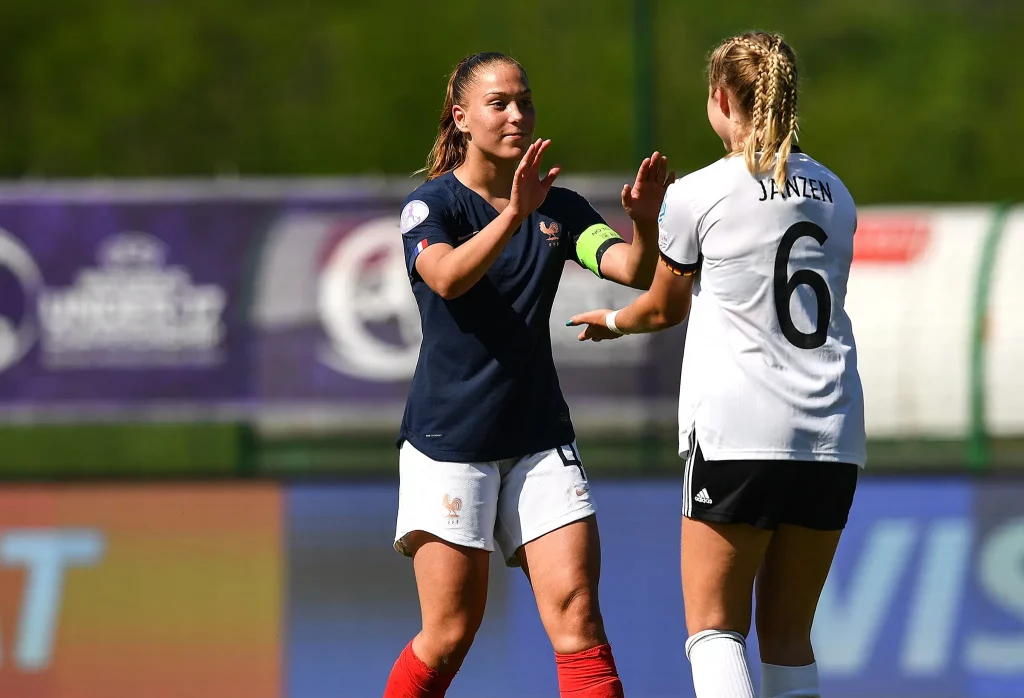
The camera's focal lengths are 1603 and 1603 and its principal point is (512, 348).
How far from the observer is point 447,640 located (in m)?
4.14

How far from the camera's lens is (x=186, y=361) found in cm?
964

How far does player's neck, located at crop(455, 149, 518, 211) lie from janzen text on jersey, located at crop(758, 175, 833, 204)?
801mm

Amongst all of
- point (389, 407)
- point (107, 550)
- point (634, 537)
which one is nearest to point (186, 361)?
point (389, 407)

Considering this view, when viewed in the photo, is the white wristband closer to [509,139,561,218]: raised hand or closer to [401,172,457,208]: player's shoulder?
[509,139,561,218]: raised hand

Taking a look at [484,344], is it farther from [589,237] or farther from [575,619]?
[575,619]

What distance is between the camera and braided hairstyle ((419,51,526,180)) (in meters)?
4.14

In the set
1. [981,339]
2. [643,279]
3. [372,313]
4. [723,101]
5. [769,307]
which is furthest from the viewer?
[372,313]

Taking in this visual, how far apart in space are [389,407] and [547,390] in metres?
5.08

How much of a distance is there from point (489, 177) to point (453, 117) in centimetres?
19

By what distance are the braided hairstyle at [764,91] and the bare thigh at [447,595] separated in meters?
Answer: 1.26

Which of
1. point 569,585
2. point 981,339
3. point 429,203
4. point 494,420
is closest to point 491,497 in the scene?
point 494,420

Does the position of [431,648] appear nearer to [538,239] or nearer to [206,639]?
[538,239]

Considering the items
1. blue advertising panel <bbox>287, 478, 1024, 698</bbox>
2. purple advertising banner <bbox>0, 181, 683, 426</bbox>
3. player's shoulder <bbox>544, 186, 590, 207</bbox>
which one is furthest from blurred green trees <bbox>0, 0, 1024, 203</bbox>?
player's shoulder <bbox>544, 186, 590, 207</bbox>

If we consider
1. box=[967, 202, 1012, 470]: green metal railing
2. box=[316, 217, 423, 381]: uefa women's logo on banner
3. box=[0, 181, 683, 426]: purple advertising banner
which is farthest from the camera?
box=[316, 217, 423, 381]: uefa women's logo on banner
